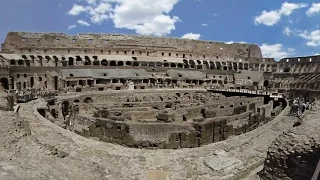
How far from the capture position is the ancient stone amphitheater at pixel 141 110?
861 centimetres

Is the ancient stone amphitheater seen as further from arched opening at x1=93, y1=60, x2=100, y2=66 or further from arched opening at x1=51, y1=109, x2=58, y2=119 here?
arched opening at x1=93, y1=60, x2=100, y2=66

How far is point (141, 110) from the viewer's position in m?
20.0

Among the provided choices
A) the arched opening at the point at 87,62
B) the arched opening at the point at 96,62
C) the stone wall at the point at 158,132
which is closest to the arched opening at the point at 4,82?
the arched opening at the point at 87,62

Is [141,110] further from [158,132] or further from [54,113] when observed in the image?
[54,113]

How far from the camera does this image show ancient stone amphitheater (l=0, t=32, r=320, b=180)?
861 centimetres

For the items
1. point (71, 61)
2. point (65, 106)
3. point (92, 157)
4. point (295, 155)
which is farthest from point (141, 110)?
point (71, 61)

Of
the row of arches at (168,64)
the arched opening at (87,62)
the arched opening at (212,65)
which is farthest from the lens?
the arched opening at (212,65)

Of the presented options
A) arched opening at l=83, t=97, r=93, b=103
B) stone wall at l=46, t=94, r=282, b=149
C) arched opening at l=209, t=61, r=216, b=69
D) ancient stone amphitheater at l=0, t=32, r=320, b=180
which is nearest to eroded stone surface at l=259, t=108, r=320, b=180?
ancient stone amphitheater at l=0, t=32, r=320, b=180

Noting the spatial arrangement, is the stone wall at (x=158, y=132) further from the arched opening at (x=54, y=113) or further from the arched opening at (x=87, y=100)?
the arched opening at (x=87, y=100)

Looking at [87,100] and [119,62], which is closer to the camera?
[87,100]

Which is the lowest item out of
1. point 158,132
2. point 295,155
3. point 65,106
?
point 158,132

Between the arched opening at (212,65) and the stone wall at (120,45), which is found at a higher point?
the stone wall at (120,45)

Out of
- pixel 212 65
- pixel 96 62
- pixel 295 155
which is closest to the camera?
pixel 295 155

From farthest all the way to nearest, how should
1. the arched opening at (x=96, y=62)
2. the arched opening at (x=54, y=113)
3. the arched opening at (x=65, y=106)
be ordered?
the arched opening at (x=96, y=62), the arched opening at (x=65, y=106), the arched opening at (x=54, y=113)
